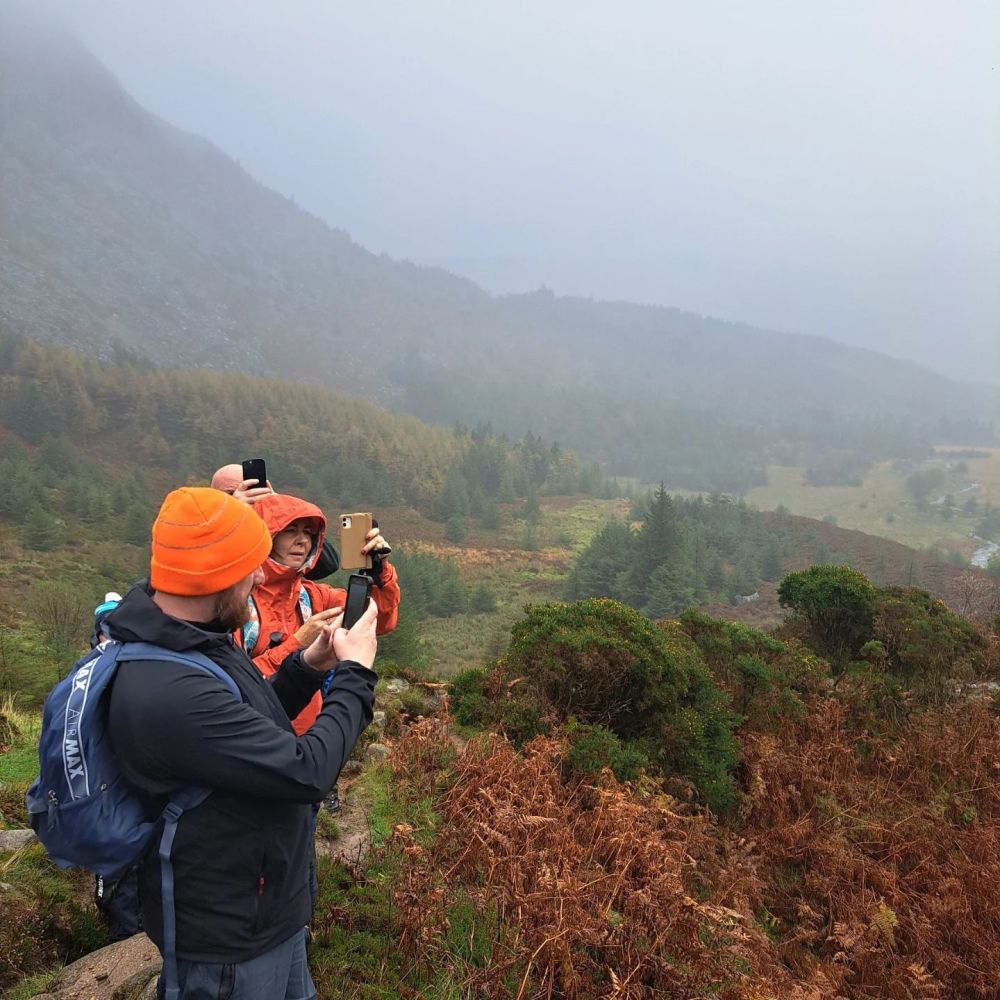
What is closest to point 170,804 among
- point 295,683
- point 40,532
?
point 295,683

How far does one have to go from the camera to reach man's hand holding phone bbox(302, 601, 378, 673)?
5.94 ft

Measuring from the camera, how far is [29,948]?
2611 mm

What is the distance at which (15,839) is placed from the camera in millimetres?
3395

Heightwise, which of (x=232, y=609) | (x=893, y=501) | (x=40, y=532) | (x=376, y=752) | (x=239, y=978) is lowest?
(x=40, y=532)

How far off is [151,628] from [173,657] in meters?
0.09

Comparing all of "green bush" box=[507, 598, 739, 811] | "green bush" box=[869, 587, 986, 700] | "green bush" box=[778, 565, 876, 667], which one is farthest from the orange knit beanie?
"green bush" box=[778, 565, 876, 667]

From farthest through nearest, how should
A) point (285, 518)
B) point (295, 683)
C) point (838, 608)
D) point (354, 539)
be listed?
point (838, 608), point (285, 518), point (354, 539), point (295, 683)

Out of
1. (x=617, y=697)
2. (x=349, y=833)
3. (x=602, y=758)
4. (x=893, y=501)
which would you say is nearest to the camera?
(x=349, y=833)

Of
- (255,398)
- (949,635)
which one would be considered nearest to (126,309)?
(255,398)

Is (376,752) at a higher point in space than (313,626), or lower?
lower

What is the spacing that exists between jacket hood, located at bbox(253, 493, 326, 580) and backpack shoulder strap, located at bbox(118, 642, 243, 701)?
4.89 feet

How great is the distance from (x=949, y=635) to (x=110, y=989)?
10528mm

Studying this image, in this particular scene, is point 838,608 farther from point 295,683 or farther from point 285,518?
point 295,683

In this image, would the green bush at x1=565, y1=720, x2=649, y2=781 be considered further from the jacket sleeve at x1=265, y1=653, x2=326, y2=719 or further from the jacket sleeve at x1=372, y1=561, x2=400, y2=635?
the jacket sleeve at x1=265, y1=653, x2=326, y2=719
